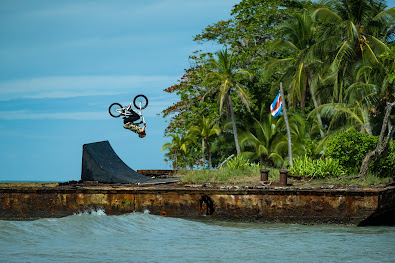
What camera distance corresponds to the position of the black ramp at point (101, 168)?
60.3 feet

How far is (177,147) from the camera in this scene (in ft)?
104

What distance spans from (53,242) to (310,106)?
21.7 meters

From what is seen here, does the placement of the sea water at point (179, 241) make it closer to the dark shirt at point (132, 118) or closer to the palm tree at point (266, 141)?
the dark shirt at point (132, 118)

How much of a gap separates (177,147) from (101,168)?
13.6 m

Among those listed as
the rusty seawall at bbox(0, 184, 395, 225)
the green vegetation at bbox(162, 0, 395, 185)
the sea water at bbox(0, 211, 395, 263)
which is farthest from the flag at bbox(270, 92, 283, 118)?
the sea water at bbox(0, 211, 395, 263)

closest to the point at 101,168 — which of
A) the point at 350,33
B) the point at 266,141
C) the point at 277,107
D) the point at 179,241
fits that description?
the point at 179,241

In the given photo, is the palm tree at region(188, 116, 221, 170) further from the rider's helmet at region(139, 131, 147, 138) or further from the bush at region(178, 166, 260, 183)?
the bush at region(178, 166, 260, 183)

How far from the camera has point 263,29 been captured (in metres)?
33.2

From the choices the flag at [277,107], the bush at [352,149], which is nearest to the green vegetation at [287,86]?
the bush at [352,149]

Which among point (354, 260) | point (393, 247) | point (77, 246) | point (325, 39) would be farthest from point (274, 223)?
point (325, 39)

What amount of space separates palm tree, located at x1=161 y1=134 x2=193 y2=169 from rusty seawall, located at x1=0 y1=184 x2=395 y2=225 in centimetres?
1409

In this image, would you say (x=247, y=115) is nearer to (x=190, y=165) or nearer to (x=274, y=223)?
(x=190, y=165)

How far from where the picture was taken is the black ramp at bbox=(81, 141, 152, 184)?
18.4m

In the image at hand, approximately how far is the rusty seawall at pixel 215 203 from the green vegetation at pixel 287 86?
255 centimetres
